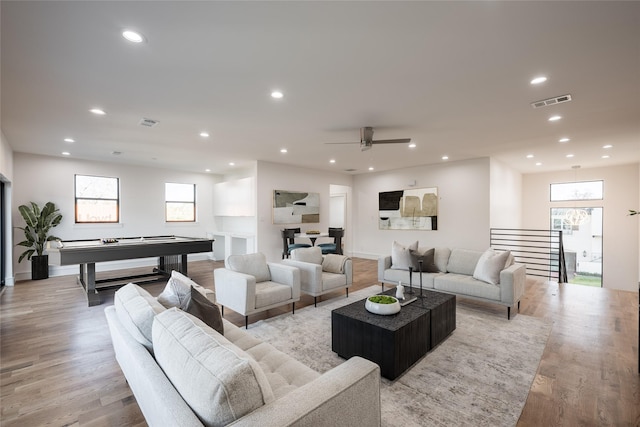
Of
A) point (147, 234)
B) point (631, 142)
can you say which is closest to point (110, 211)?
point (147, 234)

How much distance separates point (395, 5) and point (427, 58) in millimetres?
752

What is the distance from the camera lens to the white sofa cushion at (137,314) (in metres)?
1.64

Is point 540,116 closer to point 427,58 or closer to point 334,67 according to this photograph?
point 427,58

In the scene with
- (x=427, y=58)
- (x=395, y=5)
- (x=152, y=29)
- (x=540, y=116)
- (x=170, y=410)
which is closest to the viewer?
(x=170, y=410)

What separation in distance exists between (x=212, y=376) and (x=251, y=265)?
2.98 m

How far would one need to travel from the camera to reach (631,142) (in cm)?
513

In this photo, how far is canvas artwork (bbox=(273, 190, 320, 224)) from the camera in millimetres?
7342

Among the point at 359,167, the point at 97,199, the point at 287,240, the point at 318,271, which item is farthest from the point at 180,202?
the point at 318,271

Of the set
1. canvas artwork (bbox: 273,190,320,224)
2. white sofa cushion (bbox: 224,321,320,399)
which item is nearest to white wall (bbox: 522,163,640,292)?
canvas artwork (bbox: 273,190,320,224)

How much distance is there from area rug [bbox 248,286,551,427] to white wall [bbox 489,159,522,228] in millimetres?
3575

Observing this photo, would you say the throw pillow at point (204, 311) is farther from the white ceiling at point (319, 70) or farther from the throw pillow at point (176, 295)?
the white ceiling at point (319, 70)

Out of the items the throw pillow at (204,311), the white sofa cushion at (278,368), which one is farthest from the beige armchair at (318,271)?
the throw pillow at (204,311)

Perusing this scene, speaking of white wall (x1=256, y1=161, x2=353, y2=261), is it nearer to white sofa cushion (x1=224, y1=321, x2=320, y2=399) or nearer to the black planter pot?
the black planter pot

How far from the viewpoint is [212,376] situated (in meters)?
1.06
